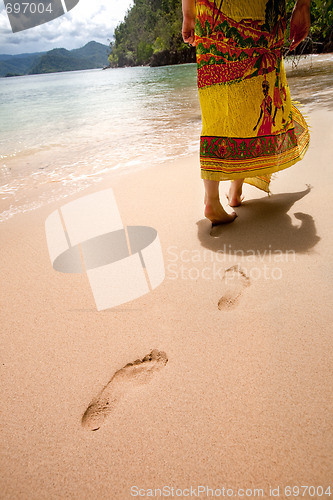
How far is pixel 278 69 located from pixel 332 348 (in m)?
1.44

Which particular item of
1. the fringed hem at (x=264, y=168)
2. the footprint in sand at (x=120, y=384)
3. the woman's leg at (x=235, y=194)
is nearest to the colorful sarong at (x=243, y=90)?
the fringed hem at (x=264, y=168)

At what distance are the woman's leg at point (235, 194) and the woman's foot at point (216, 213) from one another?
219 mm

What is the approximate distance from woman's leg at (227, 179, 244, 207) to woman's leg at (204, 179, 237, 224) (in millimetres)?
231

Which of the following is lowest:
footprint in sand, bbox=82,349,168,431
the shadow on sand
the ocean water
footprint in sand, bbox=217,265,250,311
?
footprint in sand, bbox=82,349,168,431

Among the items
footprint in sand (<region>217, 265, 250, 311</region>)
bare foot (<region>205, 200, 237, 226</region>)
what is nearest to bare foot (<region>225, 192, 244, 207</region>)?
bare foot (<region>205, 200, 237, 226</region>)

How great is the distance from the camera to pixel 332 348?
0.98 meters

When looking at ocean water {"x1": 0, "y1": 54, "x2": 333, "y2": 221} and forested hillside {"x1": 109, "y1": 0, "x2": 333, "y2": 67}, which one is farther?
forested hillside {"x1": 109, "y1": 0, "x2": 333, "y2": 67}

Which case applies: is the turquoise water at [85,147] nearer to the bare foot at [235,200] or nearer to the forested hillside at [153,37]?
the bare foot at [235,200]

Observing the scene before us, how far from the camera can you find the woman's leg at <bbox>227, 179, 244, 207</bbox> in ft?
6.34

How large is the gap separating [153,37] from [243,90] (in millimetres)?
72924

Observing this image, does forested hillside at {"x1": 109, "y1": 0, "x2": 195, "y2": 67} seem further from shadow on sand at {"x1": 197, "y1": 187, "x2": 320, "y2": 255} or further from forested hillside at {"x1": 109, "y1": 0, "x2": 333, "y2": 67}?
→ shadow on sand at {"x1": 197, "y1": 187, "x2": 320, "y2": 255}

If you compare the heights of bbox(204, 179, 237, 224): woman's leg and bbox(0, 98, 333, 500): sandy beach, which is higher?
bbox(204, 179, 237, 224): woman's leg

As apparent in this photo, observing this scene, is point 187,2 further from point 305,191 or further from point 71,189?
point 71,189

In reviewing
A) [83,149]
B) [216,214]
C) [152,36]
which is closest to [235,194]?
[216,214]
